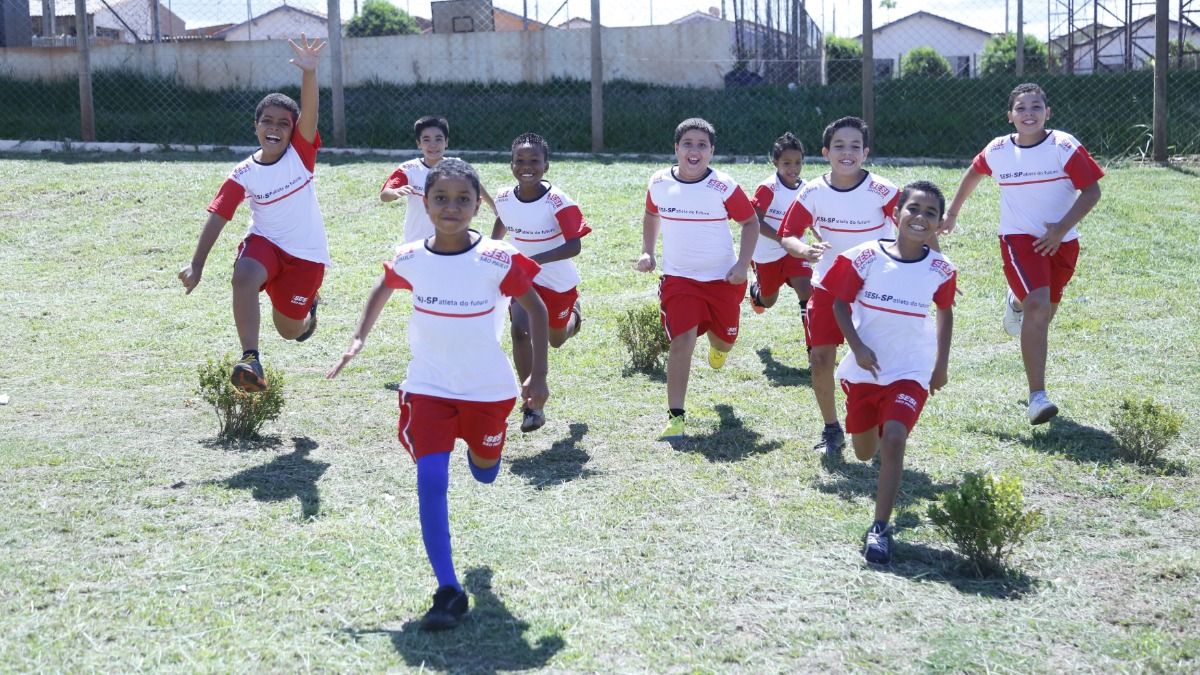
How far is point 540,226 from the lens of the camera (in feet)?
24.2

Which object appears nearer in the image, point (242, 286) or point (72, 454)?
point (72, 454)

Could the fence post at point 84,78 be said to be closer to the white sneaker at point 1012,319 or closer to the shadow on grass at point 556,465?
the shadow on grass at point 556,465

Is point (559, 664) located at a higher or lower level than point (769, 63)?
lower

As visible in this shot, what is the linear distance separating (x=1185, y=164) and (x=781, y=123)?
16.4ft

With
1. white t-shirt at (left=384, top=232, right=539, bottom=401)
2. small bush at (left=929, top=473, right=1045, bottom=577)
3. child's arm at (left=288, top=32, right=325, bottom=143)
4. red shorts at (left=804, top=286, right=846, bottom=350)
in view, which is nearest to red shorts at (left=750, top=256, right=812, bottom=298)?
red shorts at (left=804, top=286, right=846, bottom=350)

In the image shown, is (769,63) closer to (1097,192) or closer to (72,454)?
(1097,192)

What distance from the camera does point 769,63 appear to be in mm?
19609

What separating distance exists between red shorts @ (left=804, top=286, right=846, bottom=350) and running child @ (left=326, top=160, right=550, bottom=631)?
1.94 metres

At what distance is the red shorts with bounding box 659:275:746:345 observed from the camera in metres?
7.14

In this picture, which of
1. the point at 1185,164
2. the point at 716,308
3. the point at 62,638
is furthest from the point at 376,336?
the point at 1185,164

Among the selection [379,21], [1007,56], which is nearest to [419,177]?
[1007,56]

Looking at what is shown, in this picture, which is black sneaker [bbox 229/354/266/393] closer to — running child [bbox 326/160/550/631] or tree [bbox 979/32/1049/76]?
running child [bbox 326/160/550/631]

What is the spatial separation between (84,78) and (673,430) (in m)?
13.1

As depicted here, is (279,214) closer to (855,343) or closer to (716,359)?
(716,359)
